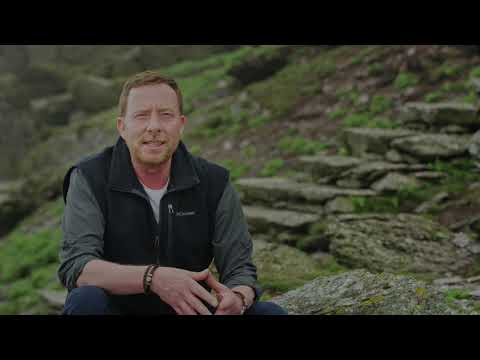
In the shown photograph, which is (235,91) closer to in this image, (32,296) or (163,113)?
(32,296)

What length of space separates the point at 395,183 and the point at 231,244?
20.0 ft

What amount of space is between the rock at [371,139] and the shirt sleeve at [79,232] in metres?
7.58

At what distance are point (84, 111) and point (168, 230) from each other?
842 inches

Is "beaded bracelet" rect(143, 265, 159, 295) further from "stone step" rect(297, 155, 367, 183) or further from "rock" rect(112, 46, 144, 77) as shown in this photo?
"rock" rect(112, 46, 144, 77)

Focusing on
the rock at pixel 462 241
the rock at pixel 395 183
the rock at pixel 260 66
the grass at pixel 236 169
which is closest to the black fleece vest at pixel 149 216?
the rock at pixel 462 241

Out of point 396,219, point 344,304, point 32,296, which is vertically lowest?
point 32,296

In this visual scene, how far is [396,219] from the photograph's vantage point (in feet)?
27.3

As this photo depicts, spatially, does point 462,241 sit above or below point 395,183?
below

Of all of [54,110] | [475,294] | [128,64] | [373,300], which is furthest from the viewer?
[128,64]

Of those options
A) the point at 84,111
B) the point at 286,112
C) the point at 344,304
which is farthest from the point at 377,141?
the point at 84,111

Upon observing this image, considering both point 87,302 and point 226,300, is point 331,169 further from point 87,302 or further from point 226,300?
point 87,302

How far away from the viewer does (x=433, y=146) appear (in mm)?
10117

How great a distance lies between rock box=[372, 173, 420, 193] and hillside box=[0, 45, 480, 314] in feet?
0.07

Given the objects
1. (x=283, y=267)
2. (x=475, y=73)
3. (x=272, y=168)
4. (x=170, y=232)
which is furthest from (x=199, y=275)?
(x=475, y=73)
